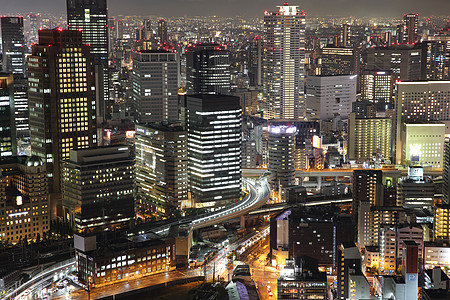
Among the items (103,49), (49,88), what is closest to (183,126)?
(49,88)

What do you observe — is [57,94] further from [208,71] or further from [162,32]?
[162,32]

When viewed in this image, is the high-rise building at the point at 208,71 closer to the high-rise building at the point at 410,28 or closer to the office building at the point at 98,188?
the high-rise building at the point at 410,28

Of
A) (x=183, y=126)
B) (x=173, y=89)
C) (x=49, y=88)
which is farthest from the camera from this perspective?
(x=173, y=89)

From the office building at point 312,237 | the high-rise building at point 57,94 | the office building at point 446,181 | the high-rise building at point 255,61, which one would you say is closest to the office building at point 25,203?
the high-rise building at point 57,94

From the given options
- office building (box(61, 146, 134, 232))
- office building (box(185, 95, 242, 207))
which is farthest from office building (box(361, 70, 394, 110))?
office building (box(61, 146, 134, 232))

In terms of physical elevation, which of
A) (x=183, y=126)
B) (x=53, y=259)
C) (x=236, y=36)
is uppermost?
(x=236, y=36)

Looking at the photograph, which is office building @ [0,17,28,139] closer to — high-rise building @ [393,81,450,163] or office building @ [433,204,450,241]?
high-rise building @ [393,81,450,163]

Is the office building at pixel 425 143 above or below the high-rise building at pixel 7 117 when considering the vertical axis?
below

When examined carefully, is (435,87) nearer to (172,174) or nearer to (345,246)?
(172,174)
